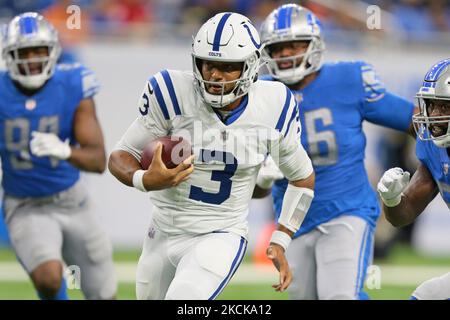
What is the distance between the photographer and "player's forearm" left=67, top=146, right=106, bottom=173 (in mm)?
→ 5448

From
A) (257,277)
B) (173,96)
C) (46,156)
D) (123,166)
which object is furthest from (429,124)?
(257,277)

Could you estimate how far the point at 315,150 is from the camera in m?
5.34

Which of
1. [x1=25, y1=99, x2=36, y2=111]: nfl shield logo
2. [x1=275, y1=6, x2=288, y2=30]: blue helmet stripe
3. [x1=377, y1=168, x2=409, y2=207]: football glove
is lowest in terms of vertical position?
[x1=377, y1=168, x2=409, y2=207]: football glove

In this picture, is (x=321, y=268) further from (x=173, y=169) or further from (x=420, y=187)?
(x=173, y=169)

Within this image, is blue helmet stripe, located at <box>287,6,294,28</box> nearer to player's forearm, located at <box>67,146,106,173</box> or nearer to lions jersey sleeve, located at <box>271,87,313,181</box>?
lions jersey sleeve, located at <box>271,87,313,181</box>

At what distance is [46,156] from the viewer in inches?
228

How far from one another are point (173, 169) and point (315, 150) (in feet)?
4.89

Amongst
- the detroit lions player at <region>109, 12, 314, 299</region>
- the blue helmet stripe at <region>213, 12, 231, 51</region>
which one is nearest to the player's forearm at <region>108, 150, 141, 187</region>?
the detroit lions player at <region>109, 12, 314, 299</region>

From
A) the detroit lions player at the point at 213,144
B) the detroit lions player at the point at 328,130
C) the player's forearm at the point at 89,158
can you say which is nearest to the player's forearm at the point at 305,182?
the detroit lions player at the point at 213,144

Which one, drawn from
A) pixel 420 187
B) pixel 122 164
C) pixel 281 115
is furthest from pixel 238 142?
pixel 420 187

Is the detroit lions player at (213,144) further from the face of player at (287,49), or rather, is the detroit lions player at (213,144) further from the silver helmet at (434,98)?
the face of player at (287,49)

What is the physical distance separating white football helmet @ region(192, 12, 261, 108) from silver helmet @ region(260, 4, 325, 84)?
0.89 metres

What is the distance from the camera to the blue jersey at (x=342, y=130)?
533 cm

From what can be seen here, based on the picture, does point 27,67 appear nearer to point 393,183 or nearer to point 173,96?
point 173,96
